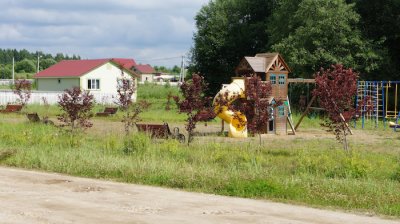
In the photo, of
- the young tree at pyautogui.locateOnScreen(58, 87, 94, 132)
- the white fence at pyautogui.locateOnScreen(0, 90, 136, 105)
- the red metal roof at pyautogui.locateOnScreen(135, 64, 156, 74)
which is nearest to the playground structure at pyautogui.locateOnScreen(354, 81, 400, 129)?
the young tree at pyautogui.locateOnScreen(58, 87, 94, 132)

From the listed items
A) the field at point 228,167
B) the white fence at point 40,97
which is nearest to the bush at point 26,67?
the white fence at point 40,97

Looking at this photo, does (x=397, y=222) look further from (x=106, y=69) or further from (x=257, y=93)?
(x=106, y=69)

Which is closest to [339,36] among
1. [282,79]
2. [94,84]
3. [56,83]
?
[282,79]

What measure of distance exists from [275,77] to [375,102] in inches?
315

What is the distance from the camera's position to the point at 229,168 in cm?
1294

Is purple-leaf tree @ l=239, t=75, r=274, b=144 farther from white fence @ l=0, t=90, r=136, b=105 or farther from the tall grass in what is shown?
Result: white fence @ l=0, t=90, r=136, b=105

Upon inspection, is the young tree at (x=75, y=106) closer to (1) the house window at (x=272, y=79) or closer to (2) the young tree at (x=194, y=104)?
(2) the young tree at (x=194, y=104)

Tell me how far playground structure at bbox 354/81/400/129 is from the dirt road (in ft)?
26.8

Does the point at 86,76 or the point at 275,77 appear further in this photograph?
the point at 86,76

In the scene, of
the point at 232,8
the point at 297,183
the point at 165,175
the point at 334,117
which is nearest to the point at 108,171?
the point at 165,175

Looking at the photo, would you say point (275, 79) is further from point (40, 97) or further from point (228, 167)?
point (40, 97)

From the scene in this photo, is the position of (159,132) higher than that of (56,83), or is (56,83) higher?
(56,83)

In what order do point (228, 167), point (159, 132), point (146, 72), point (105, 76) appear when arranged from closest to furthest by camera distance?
point (228, 167)
point (159, 132)
point (105, 76)
point (146, 72)

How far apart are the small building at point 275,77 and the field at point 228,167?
7.39 metres
